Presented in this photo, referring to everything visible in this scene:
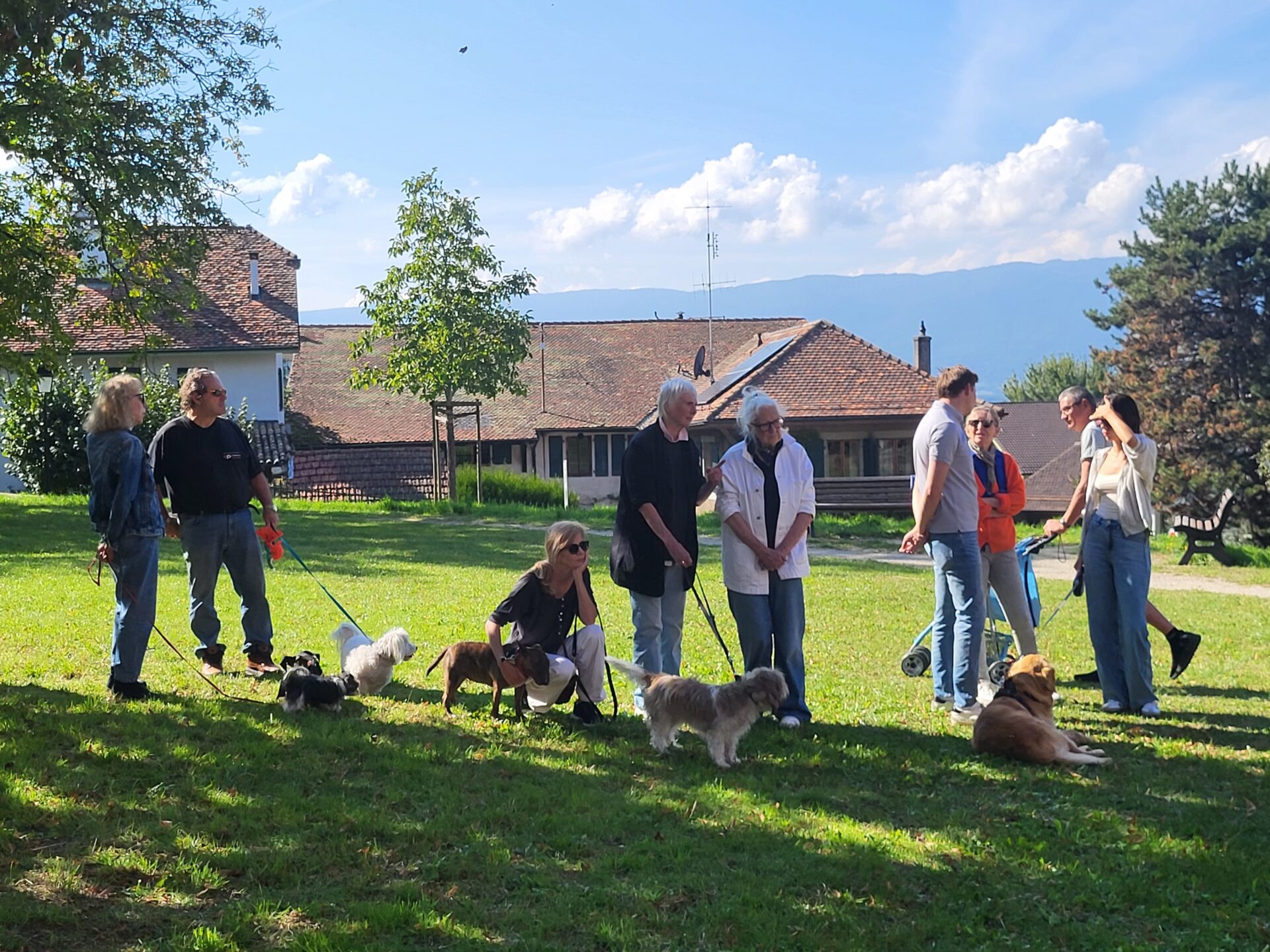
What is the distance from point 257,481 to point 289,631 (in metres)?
2.51

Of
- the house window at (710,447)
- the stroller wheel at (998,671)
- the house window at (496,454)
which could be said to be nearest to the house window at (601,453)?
the house window at (496,454)

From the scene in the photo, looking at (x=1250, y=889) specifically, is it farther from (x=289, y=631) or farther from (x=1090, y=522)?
(x=289, y=631)

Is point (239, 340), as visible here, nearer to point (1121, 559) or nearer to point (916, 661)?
point (916, 661)

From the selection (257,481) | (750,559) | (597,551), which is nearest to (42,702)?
(257,481)

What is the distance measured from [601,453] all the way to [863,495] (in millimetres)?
11961

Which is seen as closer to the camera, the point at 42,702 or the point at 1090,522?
the point at 42,702

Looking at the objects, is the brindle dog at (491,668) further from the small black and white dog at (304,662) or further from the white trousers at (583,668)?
the small black and white dog at (304,662)

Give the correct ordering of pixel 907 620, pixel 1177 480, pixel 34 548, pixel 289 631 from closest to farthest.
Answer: pixel 289 631 → pixel 907 620 → pixel 34 548 → pixel 1177 480

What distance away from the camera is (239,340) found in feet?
122

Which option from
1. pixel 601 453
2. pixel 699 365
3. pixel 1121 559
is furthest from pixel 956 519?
pixel 699 365

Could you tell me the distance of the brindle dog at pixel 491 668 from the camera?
21.3 ft

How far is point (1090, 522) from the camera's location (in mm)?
7645

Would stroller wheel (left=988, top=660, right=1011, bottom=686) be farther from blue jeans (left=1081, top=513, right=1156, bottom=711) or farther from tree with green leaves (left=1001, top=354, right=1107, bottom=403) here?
tree with green leaves (left=1001, top=354, right=1107, bottom=403)

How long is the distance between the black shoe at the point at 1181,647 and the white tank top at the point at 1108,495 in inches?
64.9
